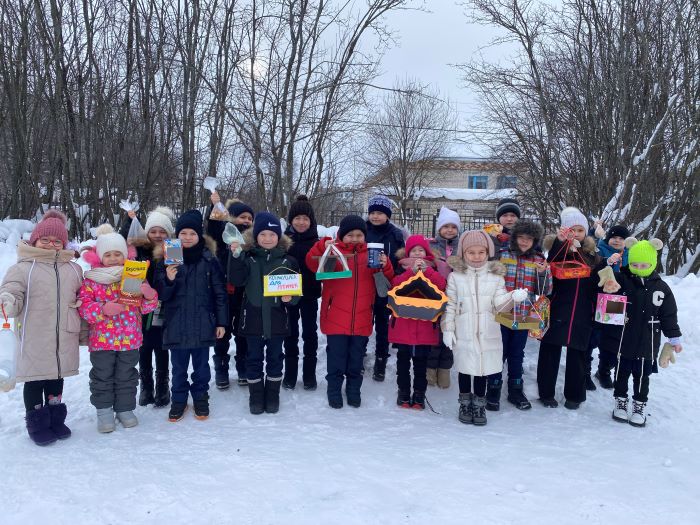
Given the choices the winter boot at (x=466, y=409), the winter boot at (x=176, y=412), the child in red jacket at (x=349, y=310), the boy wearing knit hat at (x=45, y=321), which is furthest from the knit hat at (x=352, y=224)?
the boy wearing knit hat at (x=45, y=321)

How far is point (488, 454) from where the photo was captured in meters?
3.45

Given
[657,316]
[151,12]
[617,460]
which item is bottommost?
[617,460]

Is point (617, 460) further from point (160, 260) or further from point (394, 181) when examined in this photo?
point (394, 181)

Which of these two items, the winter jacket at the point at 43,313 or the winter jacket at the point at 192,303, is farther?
the winter jacket at the point at 192,303

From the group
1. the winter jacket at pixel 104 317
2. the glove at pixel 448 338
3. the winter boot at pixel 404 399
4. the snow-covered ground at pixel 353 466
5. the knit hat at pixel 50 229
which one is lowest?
the snow-covered ground at pixel 353 466

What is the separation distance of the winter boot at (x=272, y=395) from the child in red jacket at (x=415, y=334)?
3.73 ft

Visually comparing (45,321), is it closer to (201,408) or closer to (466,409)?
(201,408)

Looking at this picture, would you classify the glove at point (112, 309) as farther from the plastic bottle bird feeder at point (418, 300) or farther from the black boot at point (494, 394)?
the black boot at point (494, 394)

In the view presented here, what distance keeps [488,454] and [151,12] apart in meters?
8.77

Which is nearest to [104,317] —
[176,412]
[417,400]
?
[176,412]

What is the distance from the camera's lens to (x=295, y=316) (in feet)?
15.3

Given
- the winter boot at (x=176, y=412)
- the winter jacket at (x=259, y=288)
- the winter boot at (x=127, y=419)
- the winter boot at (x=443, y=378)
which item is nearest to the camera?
the winter boot at (x=127, y=419)

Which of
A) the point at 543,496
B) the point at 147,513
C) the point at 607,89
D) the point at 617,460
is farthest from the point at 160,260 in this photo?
the point at 607,89

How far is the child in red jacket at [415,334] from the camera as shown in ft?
13.5
